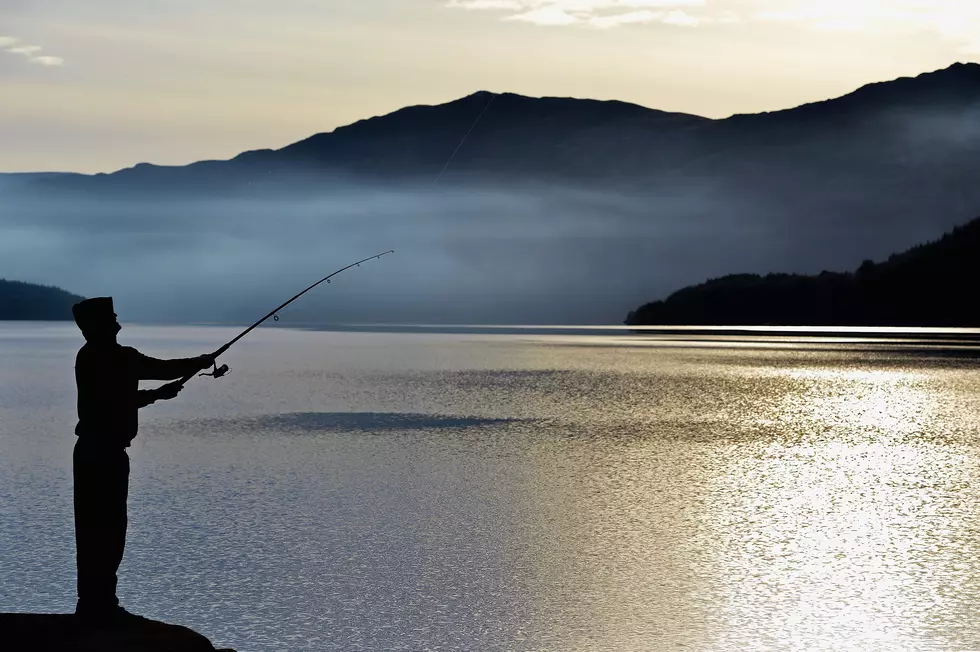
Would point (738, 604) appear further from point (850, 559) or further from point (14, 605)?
point (14, 605)

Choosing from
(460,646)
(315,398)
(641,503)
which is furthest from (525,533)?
(315,398)

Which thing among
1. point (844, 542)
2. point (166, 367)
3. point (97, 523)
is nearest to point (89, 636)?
point (97, 523)

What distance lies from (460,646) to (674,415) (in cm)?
2289

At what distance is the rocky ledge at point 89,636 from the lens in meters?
7.32

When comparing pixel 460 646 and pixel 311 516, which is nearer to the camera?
pixel 460 646

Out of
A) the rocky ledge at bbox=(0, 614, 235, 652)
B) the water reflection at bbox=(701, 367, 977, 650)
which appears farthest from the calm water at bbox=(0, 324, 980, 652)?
the rocky ledge at bbox=(0, 614, 235, 652)

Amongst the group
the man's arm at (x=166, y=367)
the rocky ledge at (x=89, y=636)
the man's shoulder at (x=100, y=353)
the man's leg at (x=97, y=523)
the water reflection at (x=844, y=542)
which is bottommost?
the water reflection at (x=844, y=542)

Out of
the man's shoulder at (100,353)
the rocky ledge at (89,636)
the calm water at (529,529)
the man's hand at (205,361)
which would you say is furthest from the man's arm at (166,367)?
the calm water at (529,529)

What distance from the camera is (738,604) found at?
33.9 feet

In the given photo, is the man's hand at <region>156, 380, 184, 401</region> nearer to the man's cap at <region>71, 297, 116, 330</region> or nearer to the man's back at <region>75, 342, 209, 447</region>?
the man's back at <region>75, 342, 209, 447</region>

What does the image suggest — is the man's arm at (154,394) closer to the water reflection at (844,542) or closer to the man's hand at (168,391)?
the man's hand at (168,391)

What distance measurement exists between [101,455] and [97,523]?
47cm

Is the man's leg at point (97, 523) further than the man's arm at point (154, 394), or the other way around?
the man's arm at point (154, 394)

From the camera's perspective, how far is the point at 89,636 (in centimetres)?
766
